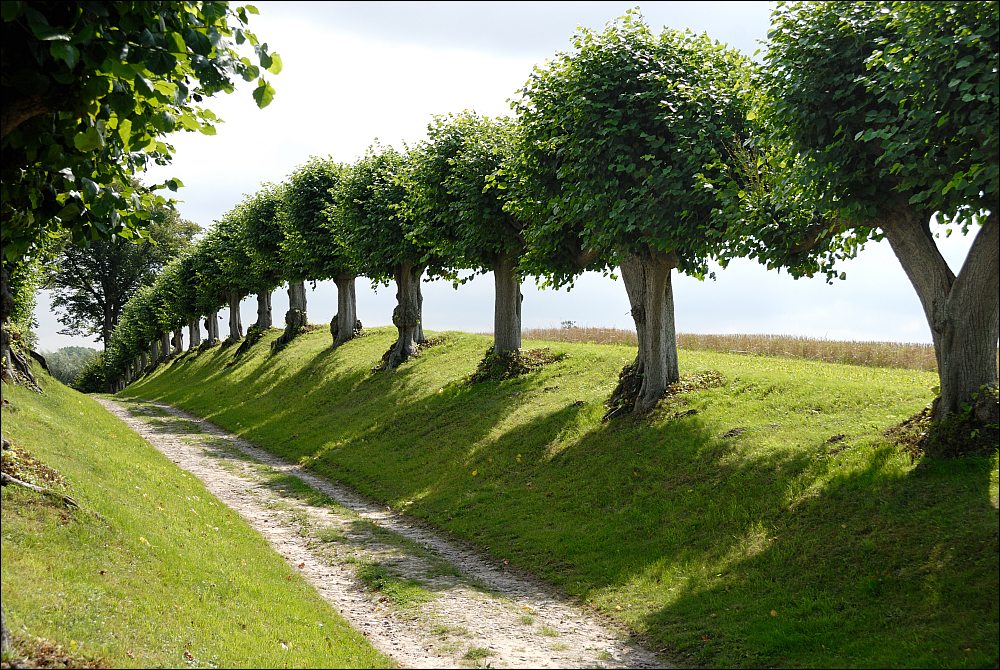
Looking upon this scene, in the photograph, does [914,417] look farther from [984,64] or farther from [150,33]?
[150,33]

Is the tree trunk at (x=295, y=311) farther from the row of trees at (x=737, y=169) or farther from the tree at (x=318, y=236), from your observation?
the row of trees at (x=737, y=169)

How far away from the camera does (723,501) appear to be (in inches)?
664

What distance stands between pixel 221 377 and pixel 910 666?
52376 mm

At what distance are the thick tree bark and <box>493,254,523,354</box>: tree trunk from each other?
60.6ft

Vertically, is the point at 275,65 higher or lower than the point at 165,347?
higher

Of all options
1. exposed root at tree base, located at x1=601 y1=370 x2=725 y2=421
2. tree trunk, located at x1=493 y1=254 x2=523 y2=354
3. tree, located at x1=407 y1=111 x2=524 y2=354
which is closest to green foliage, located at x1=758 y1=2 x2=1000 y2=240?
exposed root at tree base, located at x1=601 y1=370 x2=725 y2=421

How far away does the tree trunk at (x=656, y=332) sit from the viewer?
2352 centimetres

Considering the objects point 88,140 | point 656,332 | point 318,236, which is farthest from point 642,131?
point 318,236

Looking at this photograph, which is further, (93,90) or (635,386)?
(635,386)

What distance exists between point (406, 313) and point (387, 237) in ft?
13.0

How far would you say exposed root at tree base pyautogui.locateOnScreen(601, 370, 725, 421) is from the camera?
2378 cm

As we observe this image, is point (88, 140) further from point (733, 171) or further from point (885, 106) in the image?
point (733, 171)

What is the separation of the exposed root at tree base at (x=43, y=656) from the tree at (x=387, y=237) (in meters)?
28.4

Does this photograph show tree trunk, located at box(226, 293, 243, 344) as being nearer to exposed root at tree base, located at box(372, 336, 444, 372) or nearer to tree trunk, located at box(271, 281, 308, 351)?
tree trunk, located at box(271, 281, 308, 351)
